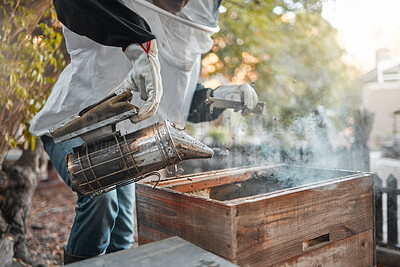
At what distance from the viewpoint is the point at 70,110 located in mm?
1655

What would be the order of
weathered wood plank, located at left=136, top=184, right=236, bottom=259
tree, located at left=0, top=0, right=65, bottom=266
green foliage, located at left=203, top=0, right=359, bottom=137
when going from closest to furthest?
weathered wood plank, located at left=136, top=184, right=236, bottom=259, tree, located at left=0, top=0, right=65, bottom=266, green foliage, located at left=203, top=0, right=359, bottom=137

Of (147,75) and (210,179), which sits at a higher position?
(147,75)

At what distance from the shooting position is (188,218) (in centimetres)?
134

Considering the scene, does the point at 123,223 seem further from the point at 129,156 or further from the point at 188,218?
the point at 129,156

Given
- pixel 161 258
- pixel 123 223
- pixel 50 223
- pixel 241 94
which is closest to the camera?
pixel 161 258

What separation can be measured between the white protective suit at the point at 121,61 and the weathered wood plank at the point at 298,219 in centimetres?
83

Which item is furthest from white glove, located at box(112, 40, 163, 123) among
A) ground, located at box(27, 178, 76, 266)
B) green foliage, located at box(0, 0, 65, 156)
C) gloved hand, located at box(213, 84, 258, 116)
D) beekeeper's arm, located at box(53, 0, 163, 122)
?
ground, located at box(27, 178, 76, 266)

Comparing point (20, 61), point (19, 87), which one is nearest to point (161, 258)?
point (19, 87)

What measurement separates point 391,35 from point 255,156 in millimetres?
2470

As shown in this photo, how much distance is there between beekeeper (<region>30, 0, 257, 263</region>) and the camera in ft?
4.30

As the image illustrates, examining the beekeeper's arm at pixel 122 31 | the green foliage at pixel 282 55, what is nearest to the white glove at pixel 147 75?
the beekeeper's arm at pixel 122 31

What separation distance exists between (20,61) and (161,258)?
2203 millimetres

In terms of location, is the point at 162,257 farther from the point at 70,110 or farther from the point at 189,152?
the point at 70,110

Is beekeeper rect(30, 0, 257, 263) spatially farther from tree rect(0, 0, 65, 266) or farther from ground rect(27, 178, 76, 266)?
ground rect(27, 178, 76, 266)
